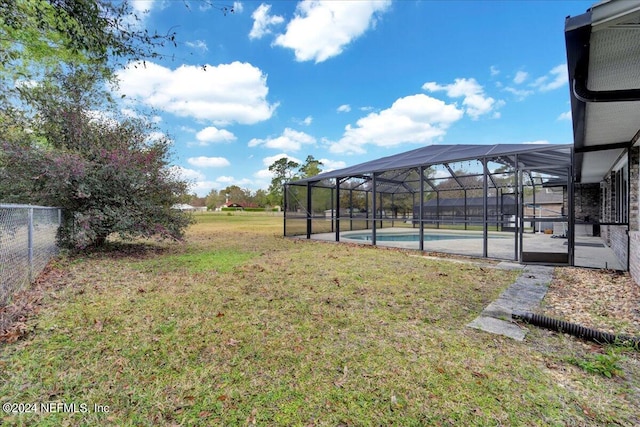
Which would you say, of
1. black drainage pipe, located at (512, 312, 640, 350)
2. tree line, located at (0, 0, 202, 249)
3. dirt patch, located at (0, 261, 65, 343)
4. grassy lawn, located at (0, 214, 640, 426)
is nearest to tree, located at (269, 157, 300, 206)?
tree line, located at (0, 0, 202, 249)

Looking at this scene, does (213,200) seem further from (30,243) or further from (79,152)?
(30,243)

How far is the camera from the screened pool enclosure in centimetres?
653

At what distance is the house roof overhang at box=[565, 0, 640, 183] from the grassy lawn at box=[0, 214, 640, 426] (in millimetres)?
2423

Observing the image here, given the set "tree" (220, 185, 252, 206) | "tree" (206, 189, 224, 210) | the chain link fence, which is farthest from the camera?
"tree" (220, 185, 252, 206)

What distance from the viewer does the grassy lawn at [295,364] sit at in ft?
5.51

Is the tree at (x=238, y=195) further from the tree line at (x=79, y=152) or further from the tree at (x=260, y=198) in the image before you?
the tree line at (x=79, y=152)

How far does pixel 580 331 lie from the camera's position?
2.66 m

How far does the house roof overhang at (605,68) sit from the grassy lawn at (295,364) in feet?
7.95

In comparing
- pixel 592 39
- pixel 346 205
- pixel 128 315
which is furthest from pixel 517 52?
pixel 128 315

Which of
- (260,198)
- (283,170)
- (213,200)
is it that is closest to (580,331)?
(283,170)

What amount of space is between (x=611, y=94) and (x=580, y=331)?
2301mm

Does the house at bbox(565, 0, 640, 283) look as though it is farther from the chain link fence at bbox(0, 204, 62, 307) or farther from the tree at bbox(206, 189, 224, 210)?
the tree at bbox(206, 189, 224, 210)

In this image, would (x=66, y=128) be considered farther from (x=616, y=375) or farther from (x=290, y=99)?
(x=290, y=99)

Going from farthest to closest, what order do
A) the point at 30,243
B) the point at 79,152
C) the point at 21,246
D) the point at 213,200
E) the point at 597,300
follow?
the point at 213,200 < the point at 79,152 < the point at 30,243 < the point at 21,246 < the point at 597,300
